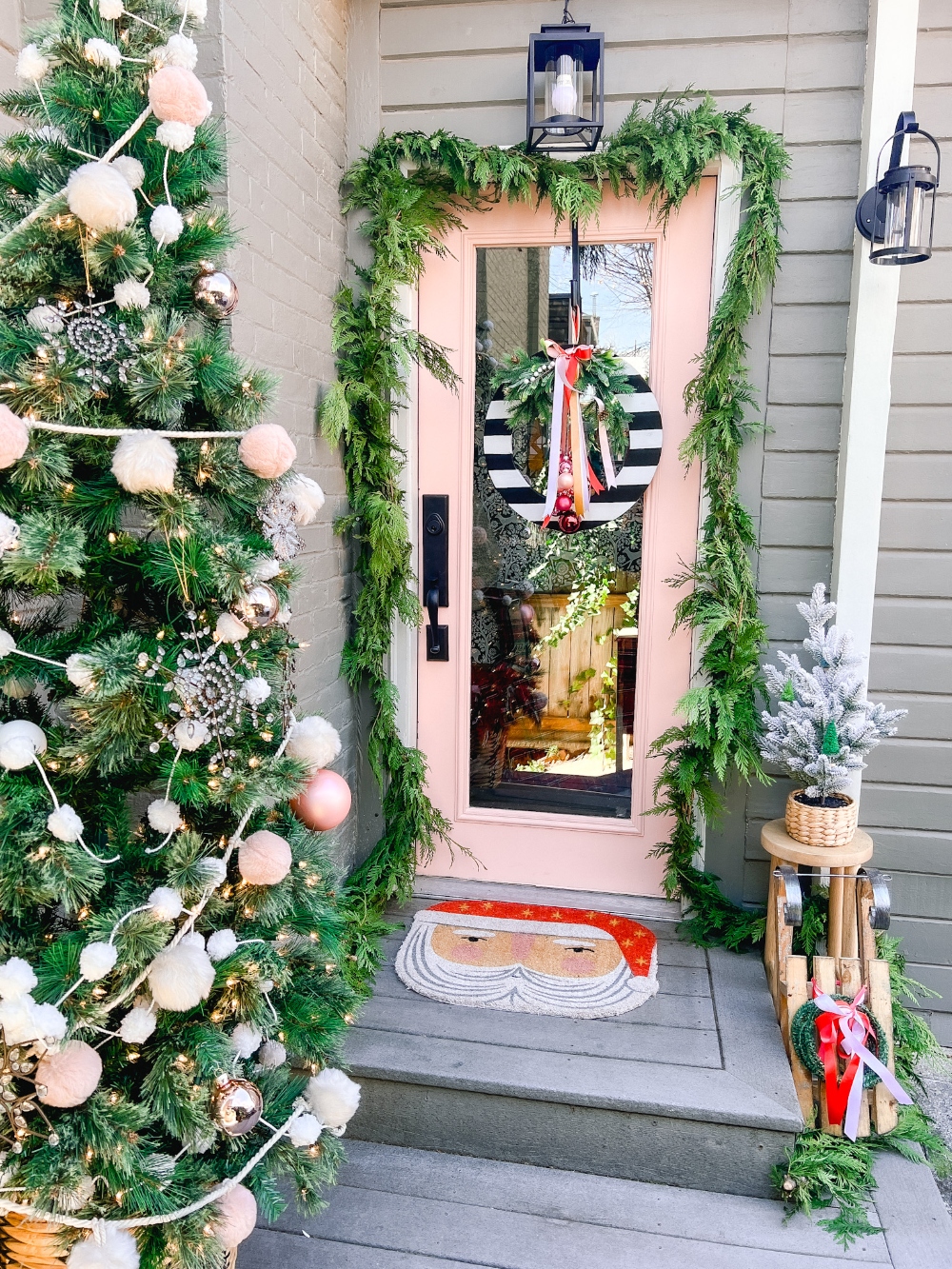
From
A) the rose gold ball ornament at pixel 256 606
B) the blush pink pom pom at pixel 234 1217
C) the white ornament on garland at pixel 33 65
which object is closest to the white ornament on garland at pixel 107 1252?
the blush pink pom pom at pixel 234 1217

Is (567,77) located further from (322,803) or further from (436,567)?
(322,803)

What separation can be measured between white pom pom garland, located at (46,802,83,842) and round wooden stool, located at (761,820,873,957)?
1.70 m

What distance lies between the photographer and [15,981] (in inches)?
45.8

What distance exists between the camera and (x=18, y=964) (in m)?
1.18

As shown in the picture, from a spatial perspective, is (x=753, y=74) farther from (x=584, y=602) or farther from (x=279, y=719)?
(x=279, y=719)

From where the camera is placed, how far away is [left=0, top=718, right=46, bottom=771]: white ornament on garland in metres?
1.21

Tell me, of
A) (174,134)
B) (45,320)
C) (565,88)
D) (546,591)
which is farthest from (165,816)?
(565,88)

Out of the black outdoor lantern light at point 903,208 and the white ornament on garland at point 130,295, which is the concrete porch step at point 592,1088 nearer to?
the white ornament on garland at point 130,295

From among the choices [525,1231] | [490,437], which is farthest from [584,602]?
[525,1231]

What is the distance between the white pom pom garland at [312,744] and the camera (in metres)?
1.48

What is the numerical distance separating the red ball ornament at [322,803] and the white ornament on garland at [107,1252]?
67 centimetres

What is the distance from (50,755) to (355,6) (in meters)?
2.39

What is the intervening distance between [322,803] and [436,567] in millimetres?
1287

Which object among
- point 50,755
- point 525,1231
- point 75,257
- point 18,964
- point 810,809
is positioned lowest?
point 525,1231
